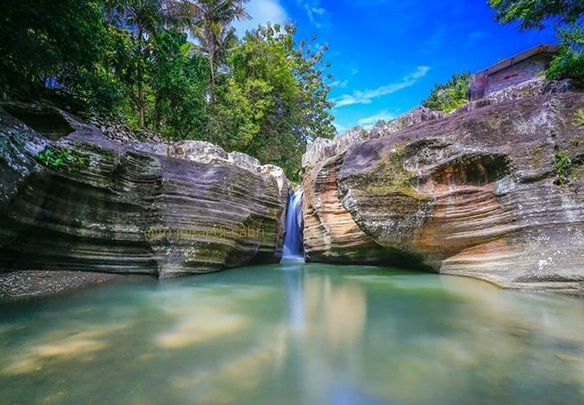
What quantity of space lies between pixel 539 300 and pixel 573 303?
0.36 meters

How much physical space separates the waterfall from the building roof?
1269 cm

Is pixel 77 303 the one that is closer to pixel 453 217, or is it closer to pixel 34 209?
pixel 34 209

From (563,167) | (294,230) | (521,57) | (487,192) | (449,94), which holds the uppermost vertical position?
(449,94)

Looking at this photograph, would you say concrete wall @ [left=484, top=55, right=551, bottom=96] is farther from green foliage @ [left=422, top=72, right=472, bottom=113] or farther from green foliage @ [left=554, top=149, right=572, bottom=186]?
green foliage @ [left=554, top=149, right=572, bottom=186]

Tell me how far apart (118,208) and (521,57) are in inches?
716

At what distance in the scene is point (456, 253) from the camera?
23.1 ft

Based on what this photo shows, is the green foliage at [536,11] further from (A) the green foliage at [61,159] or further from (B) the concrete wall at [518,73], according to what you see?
(A) the green foliage at [61,159]

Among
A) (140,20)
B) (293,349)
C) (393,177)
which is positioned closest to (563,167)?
(393,177)

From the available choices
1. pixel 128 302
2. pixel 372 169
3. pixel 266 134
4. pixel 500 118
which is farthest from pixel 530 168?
pixel 266 134

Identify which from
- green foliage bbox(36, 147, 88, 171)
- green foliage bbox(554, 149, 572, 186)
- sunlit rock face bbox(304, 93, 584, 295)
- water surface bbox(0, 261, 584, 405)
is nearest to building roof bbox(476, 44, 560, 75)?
sunlit rock face bbox(304, 93, 584, 295)

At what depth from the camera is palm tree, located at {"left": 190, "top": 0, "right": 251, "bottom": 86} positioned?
64.1 ft

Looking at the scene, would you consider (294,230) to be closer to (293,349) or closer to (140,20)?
(293,349)

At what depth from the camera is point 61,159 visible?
5164 millimetres

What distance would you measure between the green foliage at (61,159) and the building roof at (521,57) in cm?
1827
